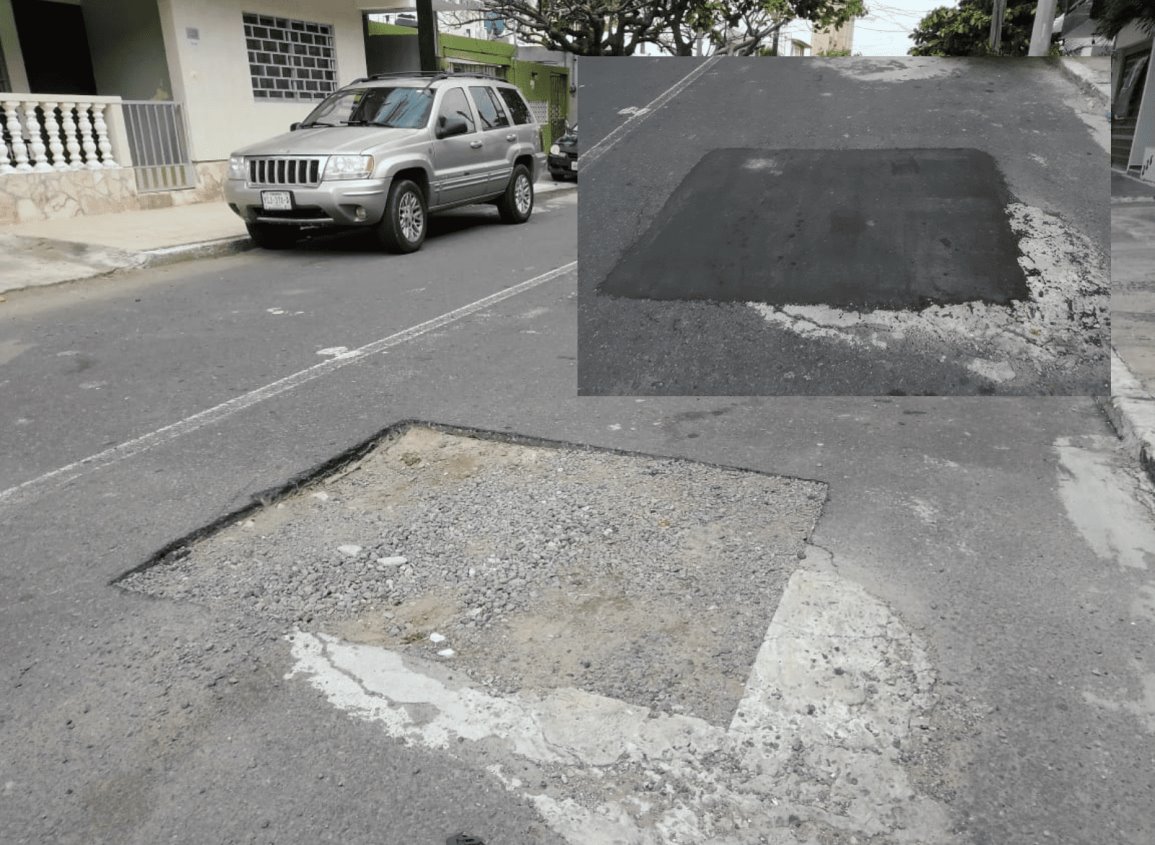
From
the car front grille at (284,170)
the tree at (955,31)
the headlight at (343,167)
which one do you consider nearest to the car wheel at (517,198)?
the headlight at (343,167)

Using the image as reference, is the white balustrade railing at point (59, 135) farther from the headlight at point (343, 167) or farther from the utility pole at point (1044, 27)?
the utility pole at point (1044, 27)

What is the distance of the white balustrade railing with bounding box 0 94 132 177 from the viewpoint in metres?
10.5

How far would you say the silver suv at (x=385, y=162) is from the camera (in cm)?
895

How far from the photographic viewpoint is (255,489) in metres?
3.66

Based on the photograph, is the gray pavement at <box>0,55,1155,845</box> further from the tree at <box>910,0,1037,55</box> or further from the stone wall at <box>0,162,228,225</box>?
the stone wall at <box>0,162,228,225</box>

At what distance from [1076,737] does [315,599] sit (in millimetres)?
2193

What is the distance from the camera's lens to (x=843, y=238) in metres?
5.50

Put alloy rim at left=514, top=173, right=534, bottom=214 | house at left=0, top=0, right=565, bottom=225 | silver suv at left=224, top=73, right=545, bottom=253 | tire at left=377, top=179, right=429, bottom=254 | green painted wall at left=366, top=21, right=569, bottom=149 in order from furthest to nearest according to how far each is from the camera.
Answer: green painted wall at left=366, top=21, right=569, bottom=149 → alloy rim at left=514, top=173, right=534, bottom=214 → house at left=0, top=0, right=565, bottom=225 → tire at left=377, top=179, right=429, bottom=254 → silver suv at left=224, top=73, right=545, bottom=253

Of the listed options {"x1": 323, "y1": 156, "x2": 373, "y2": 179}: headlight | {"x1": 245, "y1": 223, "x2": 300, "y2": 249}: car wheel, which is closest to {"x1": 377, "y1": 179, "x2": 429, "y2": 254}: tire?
{"x1": 323, "y1": 156, "x2": 373, "y2": 179}: headlight

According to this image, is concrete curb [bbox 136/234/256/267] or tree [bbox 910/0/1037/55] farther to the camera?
concrete curb [bbox 136/234/256/267]

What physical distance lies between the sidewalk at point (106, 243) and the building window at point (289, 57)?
3775 mm

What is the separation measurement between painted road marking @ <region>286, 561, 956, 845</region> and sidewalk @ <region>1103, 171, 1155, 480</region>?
2.23 meters

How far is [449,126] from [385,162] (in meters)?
1.21

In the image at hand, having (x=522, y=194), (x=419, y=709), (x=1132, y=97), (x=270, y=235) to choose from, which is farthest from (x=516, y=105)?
(x=1132, y=97)
